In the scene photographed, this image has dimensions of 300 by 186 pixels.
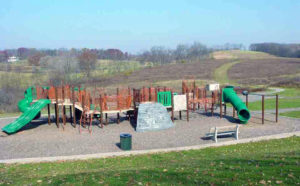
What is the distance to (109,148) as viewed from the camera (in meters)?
12.9

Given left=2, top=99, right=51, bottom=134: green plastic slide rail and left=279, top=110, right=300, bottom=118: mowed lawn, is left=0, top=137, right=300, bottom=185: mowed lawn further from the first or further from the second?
left=279, top=110, right=300, bottom=118: mowed lawn

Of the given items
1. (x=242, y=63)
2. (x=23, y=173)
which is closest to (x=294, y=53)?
(x=242, y=63)

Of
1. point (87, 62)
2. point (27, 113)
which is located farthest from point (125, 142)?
point (87, 62)

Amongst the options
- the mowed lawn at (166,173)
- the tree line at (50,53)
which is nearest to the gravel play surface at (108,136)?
the mowed lawn at (166,173)

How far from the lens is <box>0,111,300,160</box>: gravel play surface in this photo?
12914 mm

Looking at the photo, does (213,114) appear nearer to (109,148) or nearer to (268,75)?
(109,148)

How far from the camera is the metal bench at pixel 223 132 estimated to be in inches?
536

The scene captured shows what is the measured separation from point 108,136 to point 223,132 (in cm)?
544

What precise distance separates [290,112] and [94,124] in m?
12.8

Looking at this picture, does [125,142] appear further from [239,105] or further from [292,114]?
[292,114]

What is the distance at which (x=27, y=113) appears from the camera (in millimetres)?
17250

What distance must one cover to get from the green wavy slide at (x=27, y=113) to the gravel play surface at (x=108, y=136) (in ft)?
1.24

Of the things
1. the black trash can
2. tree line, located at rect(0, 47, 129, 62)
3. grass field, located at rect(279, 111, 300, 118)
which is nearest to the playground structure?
grass field, located at rect(279, 111, 300, 118)

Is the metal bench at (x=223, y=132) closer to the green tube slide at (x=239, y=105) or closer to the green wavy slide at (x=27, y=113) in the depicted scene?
the green tube slide at (x=239, y=105)
